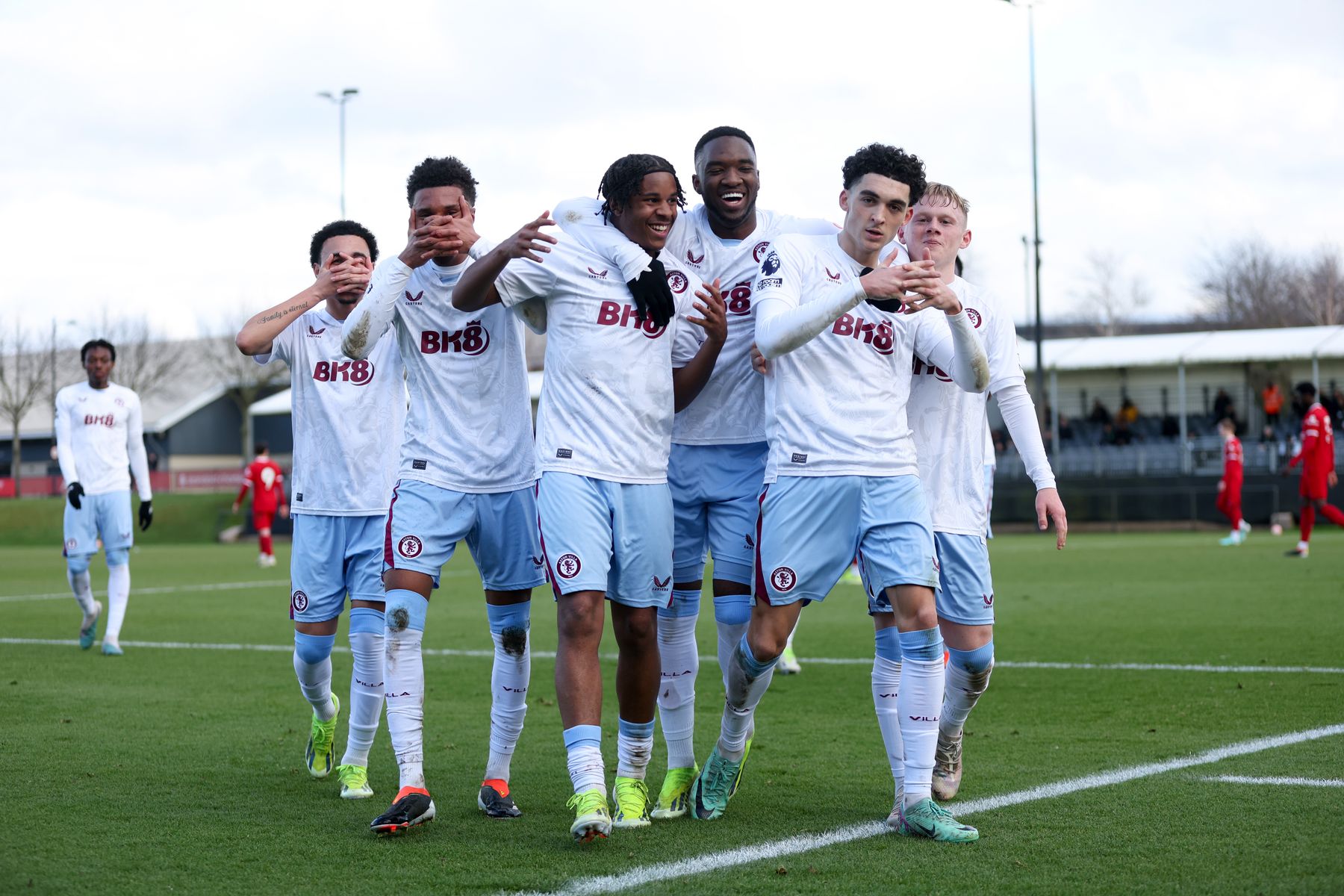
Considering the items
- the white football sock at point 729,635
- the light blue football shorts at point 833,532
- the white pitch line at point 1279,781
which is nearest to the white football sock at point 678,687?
the white football sock at point 729,635

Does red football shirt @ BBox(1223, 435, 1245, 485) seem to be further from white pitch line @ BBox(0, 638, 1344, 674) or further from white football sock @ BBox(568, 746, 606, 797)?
white football sock @ BBox(568, 746, 606, 797)

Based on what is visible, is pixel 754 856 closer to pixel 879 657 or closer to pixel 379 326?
pixel 879 657

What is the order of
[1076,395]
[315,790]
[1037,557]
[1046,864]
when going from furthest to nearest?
1. [1076,395]
2. [1037,557]
3. [315,790]
4. [1046,864]

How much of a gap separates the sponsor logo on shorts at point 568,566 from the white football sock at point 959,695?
63.0 inches

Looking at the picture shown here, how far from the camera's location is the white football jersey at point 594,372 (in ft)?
16.2

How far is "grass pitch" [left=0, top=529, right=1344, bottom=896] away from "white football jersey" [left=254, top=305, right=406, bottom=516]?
123cm

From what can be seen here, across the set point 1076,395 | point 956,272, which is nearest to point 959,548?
point 956,272

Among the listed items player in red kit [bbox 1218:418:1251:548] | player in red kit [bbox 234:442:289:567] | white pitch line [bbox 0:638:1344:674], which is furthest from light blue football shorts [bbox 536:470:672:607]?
player in red kit [bbox 1218:418:1251:548]

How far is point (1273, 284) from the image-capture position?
67.8 m

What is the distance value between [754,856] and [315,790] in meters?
2.16

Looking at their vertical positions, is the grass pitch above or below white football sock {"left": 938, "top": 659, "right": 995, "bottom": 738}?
below

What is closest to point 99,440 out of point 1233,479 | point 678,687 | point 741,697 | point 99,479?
point 99,479

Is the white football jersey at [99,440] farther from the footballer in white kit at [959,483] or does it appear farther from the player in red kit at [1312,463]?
the player in red kit at [1312,463]

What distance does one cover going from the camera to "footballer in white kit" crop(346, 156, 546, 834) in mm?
5180
